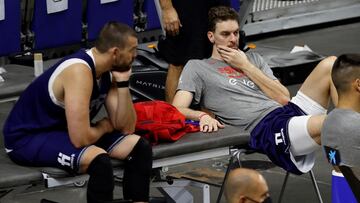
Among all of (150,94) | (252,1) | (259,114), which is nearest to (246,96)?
(259,114)

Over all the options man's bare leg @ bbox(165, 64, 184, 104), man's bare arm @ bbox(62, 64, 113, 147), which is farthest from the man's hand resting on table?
man's bare leg @ bbox(165, 64, 184, 104)

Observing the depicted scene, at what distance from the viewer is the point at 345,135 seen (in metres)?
5.50

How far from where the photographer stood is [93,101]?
588 centimetres

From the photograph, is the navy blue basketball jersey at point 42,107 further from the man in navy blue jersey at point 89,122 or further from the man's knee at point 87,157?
the man's knee at point 87,157

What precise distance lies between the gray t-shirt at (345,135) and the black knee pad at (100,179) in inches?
46.4

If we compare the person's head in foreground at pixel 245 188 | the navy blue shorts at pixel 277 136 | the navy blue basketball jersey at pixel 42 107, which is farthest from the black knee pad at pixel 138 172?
the person's head in foreground at pixel 245 188

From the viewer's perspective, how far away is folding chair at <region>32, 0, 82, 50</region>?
10469mm

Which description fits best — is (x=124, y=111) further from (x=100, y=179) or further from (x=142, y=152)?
(x=100, y=179)

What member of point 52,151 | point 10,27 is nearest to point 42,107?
point 52,151

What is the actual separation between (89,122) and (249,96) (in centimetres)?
145

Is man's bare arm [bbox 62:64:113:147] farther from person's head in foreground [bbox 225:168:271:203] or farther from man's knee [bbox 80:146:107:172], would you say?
person's head in foreground [bbox 225:168:271:203]

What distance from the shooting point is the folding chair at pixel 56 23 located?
34.3ft

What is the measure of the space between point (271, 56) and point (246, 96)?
138 inches

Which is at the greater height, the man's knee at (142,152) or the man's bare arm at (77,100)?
the man's bare arm at (77,100)
